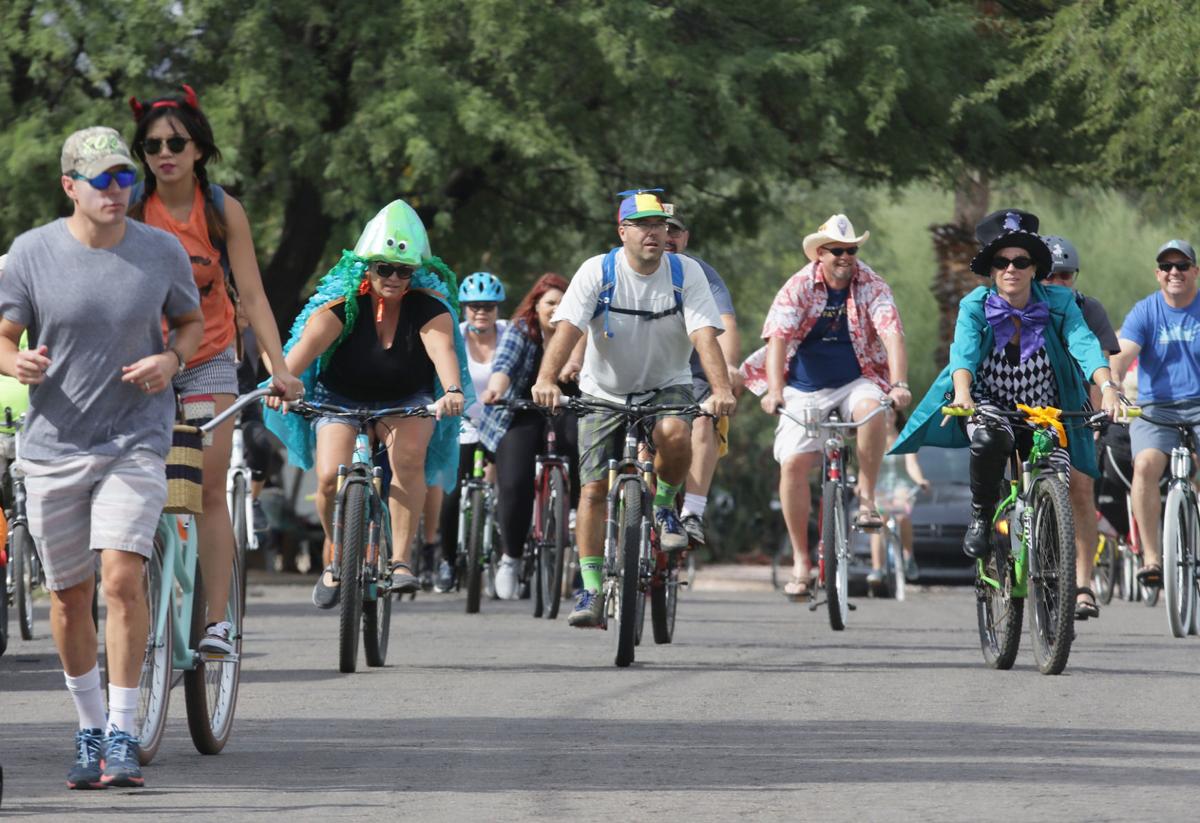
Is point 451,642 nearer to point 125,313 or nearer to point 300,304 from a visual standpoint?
point 125,313

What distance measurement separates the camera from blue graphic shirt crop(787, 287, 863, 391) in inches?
555

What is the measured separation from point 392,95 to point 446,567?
17.8ft

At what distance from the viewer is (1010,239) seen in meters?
11.7

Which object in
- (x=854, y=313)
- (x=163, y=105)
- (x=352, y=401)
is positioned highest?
(x=163, y=105)

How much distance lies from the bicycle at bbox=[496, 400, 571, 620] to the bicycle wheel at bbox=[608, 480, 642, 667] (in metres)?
3.26

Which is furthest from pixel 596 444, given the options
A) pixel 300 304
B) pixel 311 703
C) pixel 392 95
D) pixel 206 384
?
pixel 300 304

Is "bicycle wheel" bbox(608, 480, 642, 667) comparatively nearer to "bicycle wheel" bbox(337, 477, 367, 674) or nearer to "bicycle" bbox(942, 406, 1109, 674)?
"bicycle wheel" bbox(337, 477, 367, 674)

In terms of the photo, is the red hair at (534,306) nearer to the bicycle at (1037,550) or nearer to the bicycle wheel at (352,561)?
the bicycle wheel at (352,561)

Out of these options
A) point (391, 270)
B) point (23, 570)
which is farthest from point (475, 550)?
point (391, 270)

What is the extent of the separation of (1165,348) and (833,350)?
1871 mm

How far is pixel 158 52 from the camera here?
21844mm

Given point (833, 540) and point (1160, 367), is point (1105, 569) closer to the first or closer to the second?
point (1160, 367)

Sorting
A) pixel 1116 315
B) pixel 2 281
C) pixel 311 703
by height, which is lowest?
pixel 311 703

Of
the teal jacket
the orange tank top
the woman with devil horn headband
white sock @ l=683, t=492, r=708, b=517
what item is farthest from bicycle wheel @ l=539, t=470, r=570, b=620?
the orange tank top
